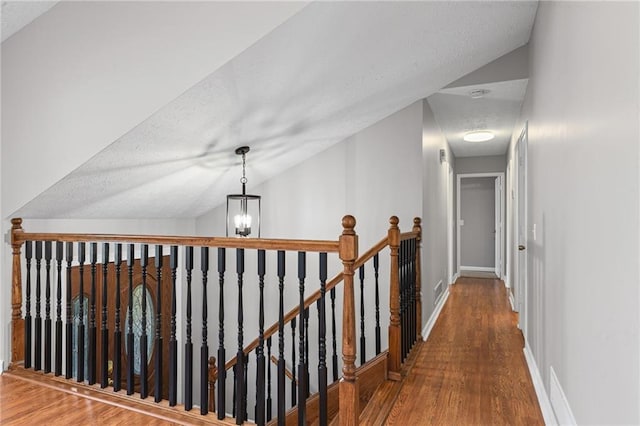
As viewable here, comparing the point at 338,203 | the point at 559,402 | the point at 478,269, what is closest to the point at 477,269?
the point at 478,269

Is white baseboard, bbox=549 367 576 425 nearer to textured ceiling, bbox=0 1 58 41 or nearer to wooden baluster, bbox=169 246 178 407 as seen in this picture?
wooden baluster, bbox=169 246 178 407

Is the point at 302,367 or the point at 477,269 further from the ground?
the point at 302,367

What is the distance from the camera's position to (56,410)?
2.22m

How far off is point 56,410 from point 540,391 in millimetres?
2739

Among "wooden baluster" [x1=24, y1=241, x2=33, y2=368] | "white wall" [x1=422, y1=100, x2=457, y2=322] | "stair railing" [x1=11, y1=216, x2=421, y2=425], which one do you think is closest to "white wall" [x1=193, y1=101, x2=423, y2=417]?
"white wall" [x1=422, y1=100, x2=457, y2=322]

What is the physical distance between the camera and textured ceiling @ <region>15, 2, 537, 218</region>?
7.78 ft

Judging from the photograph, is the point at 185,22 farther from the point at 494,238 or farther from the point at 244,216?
the point at 494,238

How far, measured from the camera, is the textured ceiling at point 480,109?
385 cm

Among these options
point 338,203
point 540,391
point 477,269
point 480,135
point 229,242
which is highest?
point 480,135

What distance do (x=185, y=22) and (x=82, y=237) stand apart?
1.38 m

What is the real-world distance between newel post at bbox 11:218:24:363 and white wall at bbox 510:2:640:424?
127 inches

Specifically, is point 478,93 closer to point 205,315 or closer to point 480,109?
point 480,109

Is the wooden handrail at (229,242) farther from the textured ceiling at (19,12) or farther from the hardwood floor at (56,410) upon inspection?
the textured ceiling at (19,12)

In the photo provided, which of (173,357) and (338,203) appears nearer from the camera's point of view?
(173,357)
